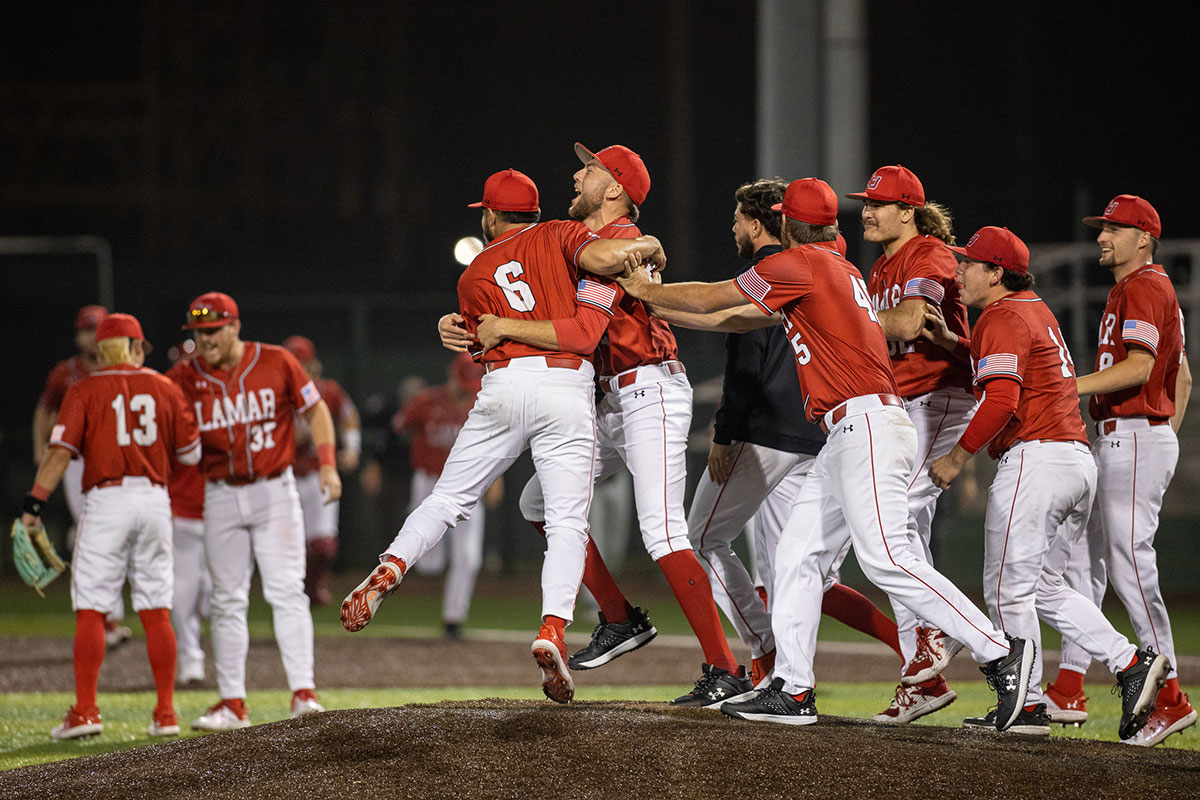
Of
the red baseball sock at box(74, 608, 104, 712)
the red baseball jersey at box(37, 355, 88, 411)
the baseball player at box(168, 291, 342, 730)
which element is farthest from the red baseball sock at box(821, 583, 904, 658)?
the red baseball jersey at box(37, 355, 88, 411)

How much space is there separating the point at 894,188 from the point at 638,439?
58.9 inches

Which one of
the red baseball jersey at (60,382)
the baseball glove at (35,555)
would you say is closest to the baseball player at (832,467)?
the baseball glove at (35,555)

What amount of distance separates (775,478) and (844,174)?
20.4 ft

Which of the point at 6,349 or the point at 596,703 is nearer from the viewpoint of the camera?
the point at 596,703

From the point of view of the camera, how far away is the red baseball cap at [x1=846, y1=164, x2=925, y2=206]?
530cm

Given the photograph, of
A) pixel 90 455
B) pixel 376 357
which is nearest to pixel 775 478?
pixel 90 455

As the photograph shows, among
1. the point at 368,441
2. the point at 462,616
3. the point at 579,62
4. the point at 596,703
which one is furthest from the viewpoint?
the point at 579,62

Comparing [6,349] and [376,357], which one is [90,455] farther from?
[6,349]

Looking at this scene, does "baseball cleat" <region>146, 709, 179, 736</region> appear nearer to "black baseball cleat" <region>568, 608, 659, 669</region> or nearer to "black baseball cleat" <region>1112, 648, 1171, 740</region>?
"black baseball cleat" <region>568, 608, 659, 669</region>

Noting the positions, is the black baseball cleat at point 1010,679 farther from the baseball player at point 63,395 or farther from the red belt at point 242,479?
the baseball player at point 63,395

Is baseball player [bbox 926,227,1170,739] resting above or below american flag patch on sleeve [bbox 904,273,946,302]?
below

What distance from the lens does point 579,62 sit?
2133cm

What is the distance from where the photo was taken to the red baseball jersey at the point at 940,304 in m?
5.25

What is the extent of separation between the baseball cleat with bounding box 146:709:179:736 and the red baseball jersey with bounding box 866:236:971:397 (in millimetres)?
Result: 3743
